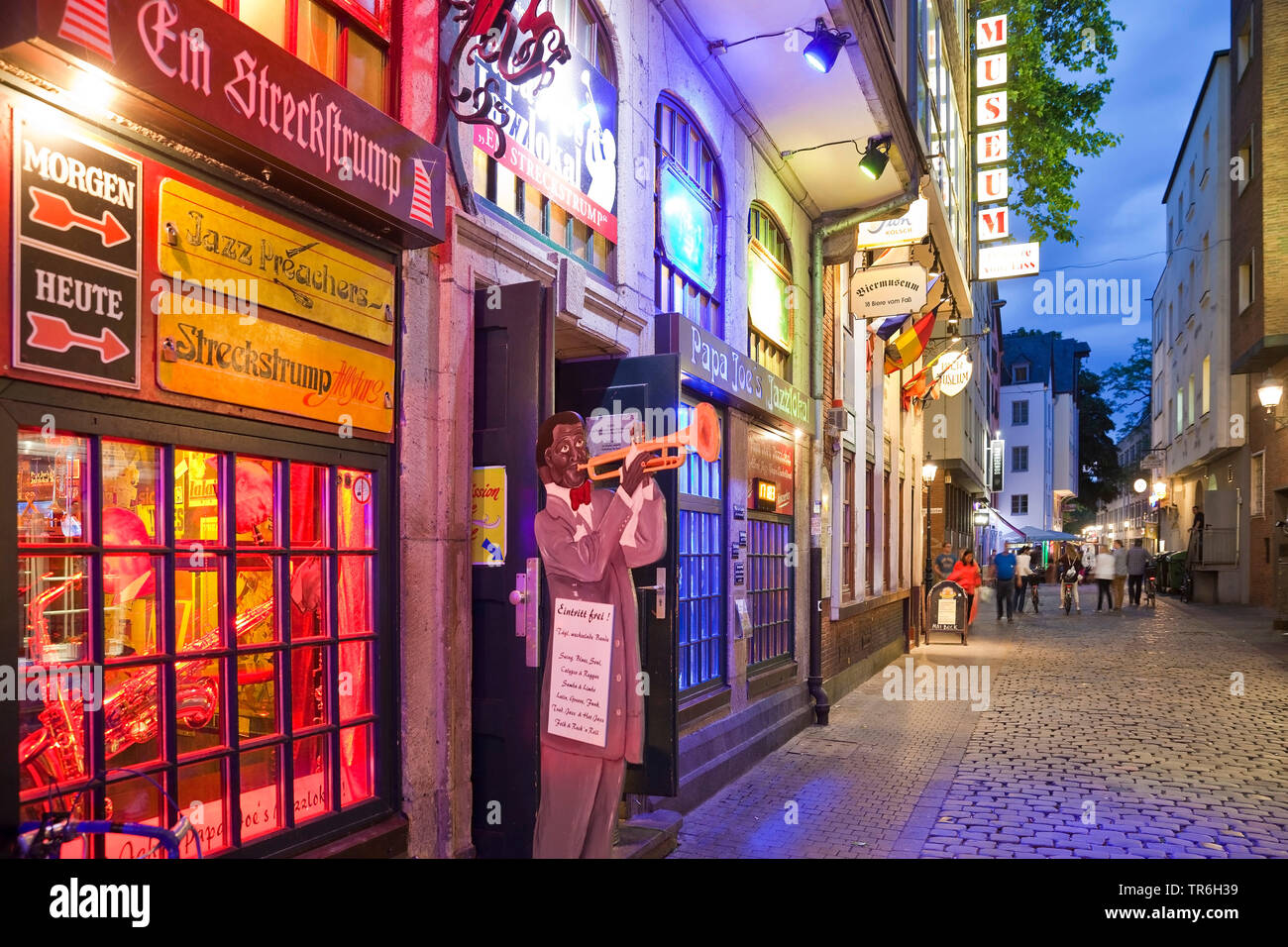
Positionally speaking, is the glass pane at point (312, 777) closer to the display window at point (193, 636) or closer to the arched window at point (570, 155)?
the display window at point (193, 636)

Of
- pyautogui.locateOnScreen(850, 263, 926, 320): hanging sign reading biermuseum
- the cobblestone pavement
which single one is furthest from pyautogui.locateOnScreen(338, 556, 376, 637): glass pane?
pyautogui.locateOnScreen(850, 263, 926, 320): hanging sign reading biermuseum

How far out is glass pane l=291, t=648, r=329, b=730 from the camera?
4.12m

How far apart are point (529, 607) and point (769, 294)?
6.41m

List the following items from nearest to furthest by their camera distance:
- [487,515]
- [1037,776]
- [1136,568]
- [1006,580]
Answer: [487,515]
[1037,776]
[1006,580]
[1136,568]

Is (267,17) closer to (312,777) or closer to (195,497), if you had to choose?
(195,497)

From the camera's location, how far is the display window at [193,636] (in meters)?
3.07

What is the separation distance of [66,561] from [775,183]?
888 cm

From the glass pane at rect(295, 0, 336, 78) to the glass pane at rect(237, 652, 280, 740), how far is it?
2515mm

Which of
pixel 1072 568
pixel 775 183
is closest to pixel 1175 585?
pixel 1072 568

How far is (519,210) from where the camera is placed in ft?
19.2

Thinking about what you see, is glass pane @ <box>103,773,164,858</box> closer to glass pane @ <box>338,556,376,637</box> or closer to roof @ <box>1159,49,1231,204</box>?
glass pane @ <box>338,556,376,637</box>

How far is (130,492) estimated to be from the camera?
336 centimetres

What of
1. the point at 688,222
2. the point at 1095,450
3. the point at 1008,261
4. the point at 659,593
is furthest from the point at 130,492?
the point at 1095,450

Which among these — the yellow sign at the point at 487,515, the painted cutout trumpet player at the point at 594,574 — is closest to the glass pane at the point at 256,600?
the yellow sign at the point at 487,515
